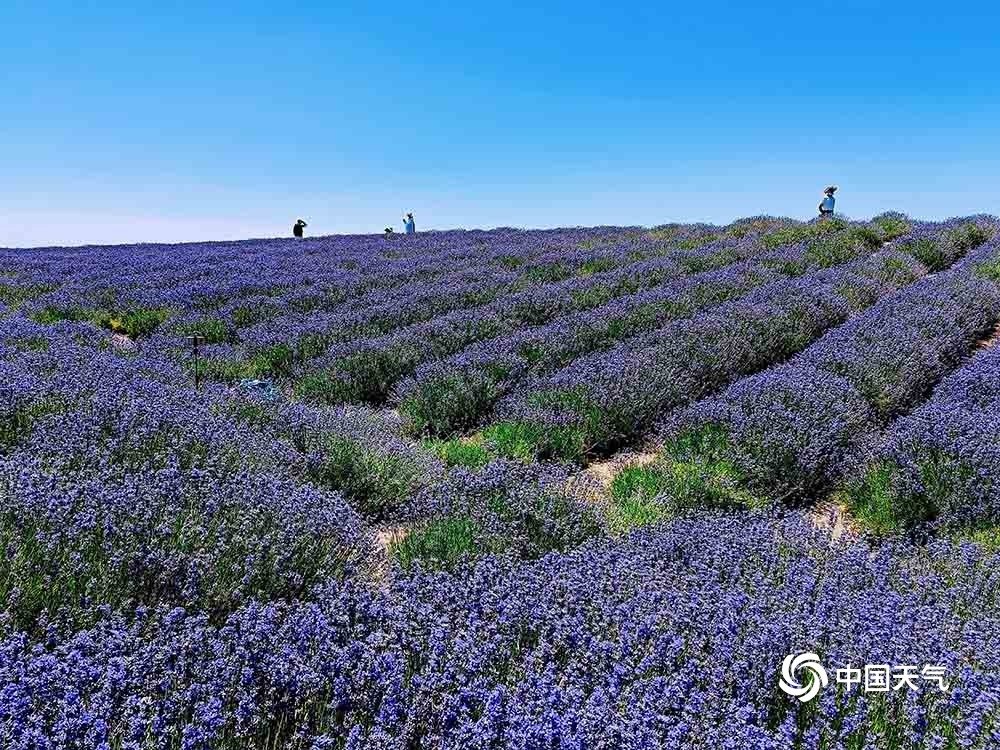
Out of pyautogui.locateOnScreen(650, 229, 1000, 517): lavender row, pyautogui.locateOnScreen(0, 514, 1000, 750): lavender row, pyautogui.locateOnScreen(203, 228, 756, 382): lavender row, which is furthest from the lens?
pyautogui.locateOnScreen(203, 228, 756, 382): lavender row

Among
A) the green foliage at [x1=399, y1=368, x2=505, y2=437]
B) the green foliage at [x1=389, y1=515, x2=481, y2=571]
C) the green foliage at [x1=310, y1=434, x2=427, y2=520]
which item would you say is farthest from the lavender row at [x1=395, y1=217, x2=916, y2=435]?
the green foliage at [x1=389, y1=515, x2=481, y2=571]

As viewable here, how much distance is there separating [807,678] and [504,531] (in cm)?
160

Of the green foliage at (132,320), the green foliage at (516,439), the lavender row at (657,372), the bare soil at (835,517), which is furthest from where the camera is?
the green foliage at (132,320)

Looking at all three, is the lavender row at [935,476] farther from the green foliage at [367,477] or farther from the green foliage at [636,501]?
the green foliage at [367,477]

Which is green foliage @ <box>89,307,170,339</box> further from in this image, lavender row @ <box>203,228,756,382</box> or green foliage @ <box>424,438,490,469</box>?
green foliage @ <box>424,438,490,469</box>

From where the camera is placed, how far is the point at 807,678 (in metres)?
2.13

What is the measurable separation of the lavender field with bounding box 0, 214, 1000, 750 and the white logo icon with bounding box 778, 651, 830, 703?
29 millimetres

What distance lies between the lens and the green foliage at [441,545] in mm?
3127

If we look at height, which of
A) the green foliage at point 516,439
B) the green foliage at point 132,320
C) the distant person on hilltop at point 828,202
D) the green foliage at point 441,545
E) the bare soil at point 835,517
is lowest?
the bare soil at point 835,517

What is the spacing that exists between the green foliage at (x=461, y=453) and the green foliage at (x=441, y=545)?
3.66 feet

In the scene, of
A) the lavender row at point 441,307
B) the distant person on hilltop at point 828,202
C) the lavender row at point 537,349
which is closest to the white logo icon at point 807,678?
the lavender row at point 537,349

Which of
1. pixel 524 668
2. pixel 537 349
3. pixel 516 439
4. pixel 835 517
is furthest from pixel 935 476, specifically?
pixel 537 349

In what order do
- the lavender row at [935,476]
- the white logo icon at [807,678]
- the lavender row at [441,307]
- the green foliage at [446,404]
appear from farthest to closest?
the lavender row at [441,307]
the green foliage at [446,404]
the lavender row at [935,476]
the white logo icon at [807,678]

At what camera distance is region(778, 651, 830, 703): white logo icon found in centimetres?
204
